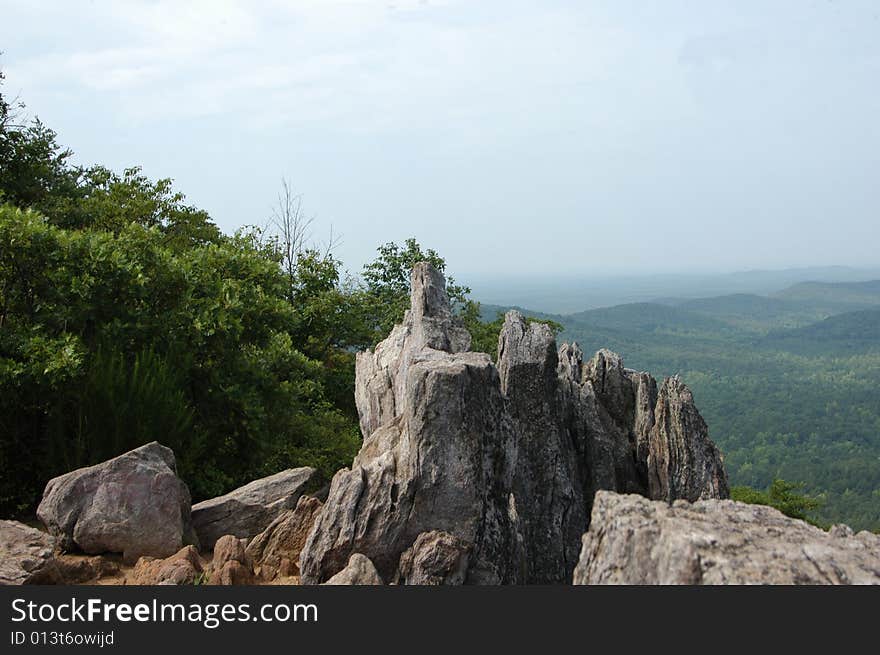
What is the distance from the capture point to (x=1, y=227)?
13.2 meters

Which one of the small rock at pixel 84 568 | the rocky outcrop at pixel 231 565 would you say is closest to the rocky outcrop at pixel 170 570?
the rocky outcrop at pixel 231 565

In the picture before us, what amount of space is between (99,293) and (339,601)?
10.8m

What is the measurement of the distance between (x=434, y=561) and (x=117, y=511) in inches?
204

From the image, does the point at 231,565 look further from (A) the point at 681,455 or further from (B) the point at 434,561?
(A) the point at 681,455

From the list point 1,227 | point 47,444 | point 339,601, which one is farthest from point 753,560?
point 1,227

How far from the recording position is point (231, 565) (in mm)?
9648

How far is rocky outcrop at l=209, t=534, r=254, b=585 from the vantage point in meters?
9.43

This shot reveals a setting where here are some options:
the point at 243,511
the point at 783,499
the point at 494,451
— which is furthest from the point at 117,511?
the point at 783,499

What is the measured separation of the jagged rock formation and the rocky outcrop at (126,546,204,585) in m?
1.73

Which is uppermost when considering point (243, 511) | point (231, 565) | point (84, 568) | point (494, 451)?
point (494, 451)

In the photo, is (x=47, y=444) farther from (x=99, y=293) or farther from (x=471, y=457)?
(x=471, y=457)

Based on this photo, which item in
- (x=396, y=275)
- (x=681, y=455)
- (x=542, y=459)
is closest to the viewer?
(x=542, y=459)

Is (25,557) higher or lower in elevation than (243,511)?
higher

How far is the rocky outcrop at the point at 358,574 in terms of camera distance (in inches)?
332
